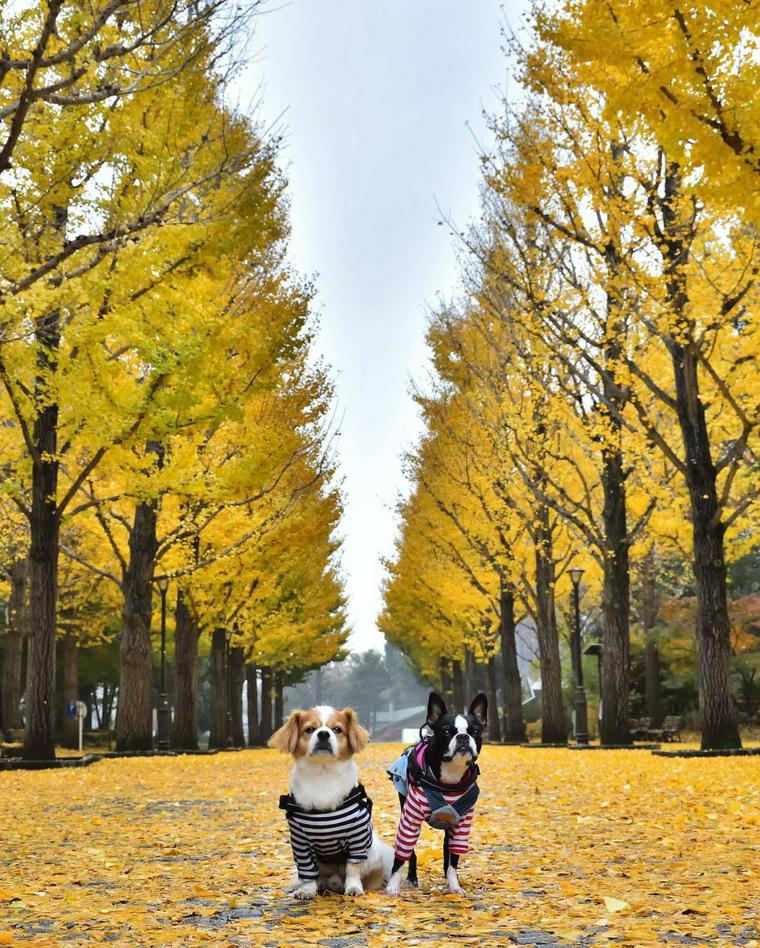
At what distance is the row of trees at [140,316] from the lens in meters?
10.1

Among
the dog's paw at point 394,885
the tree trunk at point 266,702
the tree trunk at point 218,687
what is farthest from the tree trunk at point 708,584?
the tree trunk at point 266,702

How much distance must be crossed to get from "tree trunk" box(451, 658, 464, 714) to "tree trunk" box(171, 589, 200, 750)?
20.7 m

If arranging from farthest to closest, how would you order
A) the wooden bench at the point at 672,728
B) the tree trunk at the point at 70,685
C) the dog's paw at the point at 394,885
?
the tree trunk at the point at 70,685 < the wooden bench at the point at 672,728 < the dog's paw at the point at 394,885

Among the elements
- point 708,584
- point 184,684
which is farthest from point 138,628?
point 708,584

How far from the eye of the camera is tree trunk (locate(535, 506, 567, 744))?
22.4 m

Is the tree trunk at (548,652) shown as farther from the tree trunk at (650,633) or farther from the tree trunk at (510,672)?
the tree trunk at (650,633)

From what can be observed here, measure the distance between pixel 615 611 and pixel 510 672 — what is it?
28.2ft

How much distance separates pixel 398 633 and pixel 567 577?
82.2 feet

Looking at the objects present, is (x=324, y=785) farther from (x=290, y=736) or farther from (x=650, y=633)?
(x=650, y=633)

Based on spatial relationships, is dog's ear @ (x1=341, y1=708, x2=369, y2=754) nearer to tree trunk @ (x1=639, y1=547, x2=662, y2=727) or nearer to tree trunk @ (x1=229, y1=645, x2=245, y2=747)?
tree trunk @ (x1=639, y1=547, x2=662, y2=727)

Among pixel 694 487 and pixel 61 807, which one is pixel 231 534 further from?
pixel 61 807

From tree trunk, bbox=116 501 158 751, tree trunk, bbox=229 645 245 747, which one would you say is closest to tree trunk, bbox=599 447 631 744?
tree trunk, bbox=116 501 158 751

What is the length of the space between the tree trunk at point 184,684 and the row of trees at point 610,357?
22.1 feet

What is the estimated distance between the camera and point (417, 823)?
15.5ft
